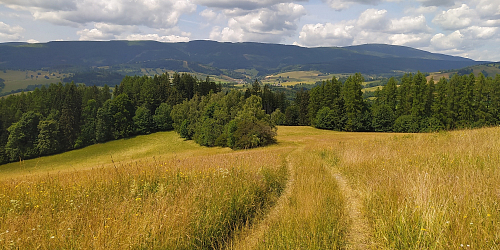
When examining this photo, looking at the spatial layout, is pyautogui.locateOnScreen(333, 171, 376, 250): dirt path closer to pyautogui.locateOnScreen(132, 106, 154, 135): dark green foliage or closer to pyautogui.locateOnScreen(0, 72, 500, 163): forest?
pyautogui.locateOnScreen(0, 72, 500, 163): forest

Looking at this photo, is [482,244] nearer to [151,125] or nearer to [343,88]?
[343,88]

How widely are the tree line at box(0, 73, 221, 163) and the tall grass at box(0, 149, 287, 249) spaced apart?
3041 inches

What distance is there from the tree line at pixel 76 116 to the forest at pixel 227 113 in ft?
0.84

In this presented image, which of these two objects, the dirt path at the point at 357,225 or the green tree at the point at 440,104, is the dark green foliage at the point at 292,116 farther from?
the dirt path at the point at 357,225

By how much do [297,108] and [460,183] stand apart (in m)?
97.1

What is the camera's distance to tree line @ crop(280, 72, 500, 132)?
62594 millimetres

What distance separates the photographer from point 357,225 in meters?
5.86

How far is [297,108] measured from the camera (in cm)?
10194

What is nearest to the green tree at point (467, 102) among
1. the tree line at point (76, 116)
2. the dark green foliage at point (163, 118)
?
the dark green foliage at point (163, 118)

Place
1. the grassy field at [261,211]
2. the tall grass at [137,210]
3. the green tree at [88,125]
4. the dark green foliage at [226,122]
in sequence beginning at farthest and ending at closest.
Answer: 1. the green tree at [88,125]
2. the dark green foliage at [226,122]
3. the tall grass at [137,210]
4. the grassy field at [261,211]

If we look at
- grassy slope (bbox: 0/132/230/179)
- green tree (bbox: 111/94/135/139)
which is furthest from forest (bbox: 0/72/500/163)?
grassy slope (bbox: 0/132/230/179)

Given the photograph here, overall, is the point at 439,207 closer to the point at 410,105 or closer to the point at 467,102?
the point at 467,102

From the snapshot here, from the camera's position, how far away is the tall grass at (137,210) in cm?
495

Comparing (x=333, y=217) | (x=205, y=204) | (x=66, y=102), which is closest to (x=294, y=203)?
(x=333, y=217)
